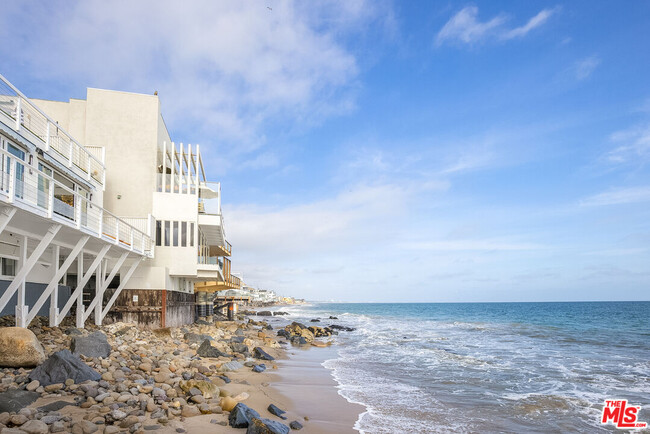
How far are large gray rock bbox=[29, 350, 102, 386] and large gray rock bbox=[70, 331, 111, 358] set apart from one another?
2.61m

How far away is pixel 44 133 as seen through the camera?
18656 mm

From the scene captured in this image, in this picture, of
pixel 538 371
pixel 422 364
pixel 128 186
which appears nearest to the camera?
pixel 538 371

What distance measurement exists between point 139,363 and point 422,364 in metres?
13.7

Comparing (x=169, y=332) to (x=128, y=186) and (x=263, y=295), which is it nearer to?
(x=128, y=186)

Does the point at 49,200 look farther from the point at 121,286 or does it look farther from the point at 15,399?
the point at 121,286

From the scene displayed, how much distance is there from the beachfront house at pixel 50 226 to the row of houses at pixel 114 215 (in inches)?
2.6

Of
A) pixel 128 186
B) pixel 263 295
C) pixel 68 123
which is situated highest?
pixel 68 123

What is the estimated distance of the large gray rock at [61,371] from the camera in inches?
384

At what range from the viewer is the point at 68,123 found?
2733 cm

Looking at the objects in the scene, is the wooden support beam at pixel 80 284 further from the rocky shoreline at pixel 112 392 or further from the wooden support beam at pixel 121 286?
the wooden support beam at pixel 121 286

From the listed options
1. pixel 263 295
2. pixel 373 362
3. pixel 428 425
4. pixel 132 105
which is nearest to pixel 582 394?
pixel 428 425

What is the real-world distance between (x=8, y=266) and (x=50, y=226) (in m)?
6.41

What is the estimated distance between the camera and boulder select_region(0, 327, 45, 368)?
10289mm

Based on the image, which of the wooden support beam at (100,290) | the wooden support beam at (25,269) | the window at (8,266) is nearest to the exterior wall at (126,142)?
the wooden support beam at (100,290)
